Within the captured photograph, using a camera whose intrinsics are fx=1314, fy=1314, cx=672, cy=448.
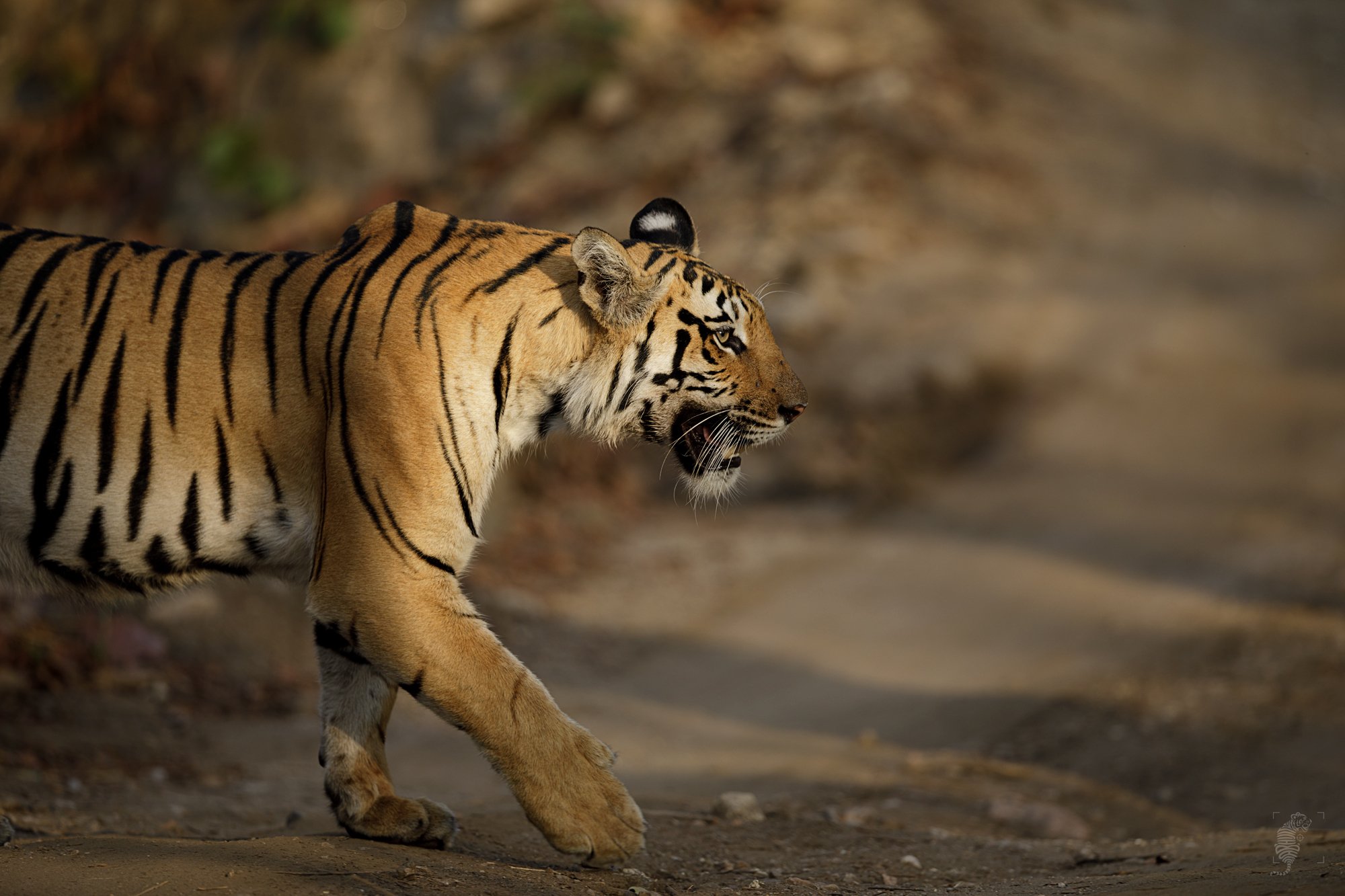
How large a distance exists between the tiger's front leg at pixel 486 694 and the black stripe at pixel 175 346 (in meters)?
0.71

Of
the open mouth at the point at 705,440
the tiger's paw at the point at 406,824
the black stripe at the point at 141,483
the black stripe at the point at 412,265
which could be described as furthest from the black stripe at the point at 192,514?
the open mouth at the point at 705,440

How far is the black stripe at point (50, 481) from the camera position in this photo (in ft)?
12.7

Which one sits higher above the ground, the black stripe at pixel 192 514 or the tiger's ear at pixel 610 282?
the tiger's ear at pixel 610 282

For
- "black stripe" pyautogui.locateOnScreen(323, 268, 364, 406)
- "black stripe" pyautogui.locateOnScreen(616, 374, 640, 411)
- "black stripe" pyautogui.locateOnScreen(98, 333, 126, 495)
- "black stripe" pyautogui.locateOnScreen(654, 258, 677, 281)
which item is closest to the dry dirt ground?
"black stripe" pyautogui.locateOnScreen(98, 333, 126, 495)

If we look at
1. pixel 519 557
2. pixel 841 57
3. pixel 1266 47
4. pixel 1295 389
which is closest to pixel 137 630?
pixel 519 557

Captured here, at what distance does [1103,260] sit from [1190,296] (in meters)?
0.93

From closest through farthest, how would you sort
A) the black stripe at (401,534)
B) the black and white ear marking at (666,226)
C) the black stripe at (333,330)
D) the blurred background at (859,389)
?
the black stripe at (401,534) → the black stripe at (333,330) → the black and white ear marking at (666,226) → the blurred background at (859,389)

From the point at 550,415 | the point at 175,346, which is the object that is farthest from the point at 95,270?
the point at 550,415

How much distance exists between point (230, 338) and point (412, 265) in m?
0.59

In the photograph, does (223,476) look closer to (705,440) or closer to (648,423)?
(648,423)

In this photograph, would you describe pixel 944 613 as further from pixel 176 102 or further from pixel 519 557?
pixel 176 102

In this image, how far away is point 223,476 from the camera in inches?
154

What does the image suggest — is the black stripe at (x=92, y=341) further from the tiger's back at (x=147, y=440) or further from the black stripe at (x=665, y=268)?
the black stripe at (x=665, y=268)

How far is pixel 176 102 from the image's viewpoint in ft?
50.7
